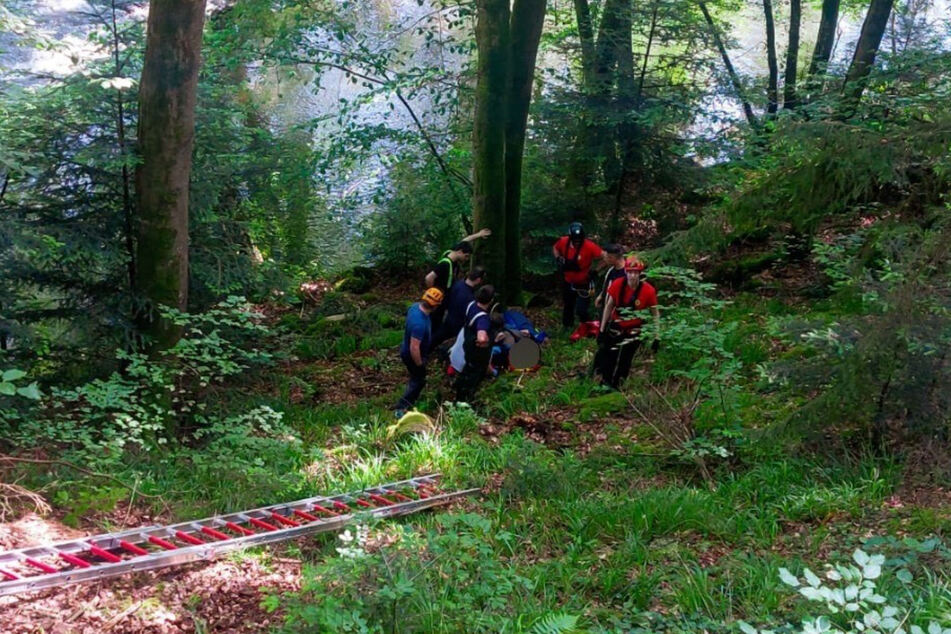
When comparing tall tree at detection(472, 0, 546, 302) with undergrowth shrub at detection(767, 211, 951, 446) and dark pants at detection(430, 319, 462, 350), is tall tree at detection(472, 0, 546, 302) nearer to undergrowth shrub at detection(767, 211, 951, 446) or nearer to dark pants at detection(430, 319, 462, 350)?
dark pants at detection(430, 319, 462, 350)

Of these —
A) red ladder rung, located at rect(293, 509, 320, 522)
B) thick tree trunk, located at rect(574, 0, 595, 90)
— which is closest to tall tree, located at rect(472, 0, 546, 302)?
thick tree trunk, located at rect(574, 0, 595, 90)

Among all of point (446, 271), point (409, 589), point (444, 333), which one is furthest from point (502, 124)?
point (409, 589)

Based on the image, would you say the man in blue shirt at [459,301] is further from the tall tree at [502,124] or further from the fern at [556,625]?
the fern at [556,625]

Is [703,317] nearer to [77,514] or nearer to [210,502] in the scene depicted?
[210,502]

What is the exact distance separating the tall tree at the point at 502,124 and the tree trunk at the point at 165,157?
4.07 metres

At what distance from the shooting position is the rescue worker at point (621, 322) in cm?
875

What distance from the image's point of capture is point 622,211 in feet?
44.4

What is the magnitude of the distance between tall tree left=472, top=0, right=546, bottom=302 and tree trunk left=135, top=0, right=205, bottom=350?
4.07m

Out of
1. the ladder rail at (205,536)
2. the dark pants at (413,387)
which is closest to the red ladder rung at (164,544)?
the ladder rail at (205,536)

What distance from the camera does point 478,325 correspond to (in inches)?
350

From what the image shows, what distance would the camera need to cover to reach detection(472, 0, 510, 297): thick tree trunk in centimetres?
1070

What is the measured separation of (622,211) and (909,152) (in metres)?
7.79

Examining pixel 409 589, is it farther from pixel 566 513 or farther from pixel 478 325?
pixel 478 325

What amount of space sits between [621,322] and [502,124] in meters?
3.65
